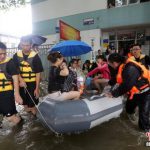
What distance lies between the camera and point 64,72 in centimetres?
439

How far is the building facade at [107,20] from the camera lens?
15.8 meters

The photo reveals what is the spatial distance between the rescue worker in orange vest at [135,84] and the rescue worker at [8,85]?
1590 millimetres

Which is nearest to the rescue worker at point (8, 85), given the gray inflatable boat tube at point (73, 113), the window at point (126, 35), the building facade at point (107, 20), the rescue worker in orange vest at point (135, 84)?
the gray inflatable boat tube at point (73, 113)

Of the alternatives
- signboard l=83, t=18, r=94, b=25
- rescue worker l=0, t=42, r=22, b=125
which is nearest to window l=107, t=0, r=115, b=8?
signboard l=83, t=18, r=94, b=25

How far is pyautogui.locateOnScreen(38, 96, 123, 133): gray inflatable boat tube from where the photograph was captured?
13.0ft

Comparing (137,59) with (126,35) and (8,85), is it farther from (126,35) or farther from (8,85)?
(126,35)

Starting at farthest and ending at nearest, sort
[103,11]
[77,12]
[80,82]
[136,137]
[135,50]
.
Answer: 1. [77,12]
2. [103,11]
3. [135,50]
4. [80,82]
5. [136,137]

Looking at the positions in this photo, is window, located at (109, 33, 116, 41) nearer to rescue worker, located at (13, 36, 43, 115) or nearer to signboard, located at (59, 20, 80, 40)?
signboard, located at (59, 20, 80, 40)

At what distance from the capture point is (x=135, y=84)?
4188 millimetres

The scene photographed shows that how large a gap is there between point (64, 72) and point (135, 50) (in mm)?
1593

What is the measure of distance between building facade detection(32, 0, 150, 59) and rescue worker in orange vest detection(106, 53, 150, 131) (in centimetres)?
1072

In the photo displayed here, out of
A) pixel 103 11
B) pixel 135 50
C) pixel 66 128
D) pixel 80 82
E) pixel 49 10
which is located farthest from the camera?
pixel 49 10

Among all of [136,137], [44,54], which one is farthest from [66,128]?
[44,54]

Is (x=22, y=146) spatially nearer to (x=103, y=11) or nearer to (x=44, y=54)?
(x=44, y=54)
